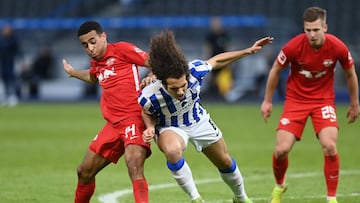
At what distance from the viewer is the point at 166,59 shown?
336 inches

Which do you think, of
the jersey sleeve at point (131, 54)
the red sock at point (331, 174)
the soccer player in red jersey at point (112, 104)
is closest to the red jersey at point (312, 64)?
the red sock at point (331, 174)

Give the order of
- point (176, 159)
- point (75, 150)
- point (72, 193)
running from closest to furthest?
point (176, 159) < point (72, 193) < point (75, 150)

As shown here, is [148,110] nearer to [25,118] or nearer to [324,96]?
[324,96]

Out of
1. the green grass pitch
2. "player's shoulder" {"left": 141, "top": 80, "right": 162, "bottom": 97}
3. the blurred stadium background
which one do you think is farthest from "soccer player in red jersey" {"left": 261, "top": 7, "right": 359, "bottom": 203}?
the blurred stadium background

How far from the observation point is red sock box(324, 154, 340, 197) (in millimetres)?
9602

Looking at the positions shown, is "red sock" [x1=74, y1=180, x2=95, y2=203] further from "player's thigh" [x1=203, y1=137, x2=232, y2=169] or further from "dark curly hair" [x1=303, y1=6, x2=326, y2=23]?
"dark curly hair" [x1=303, y1=6, x2=326, y2=23]

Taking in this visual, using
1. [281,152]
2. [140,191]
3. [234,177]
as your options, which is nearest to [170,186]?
[281,152]

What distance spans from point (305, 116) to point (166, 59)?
2.31 m

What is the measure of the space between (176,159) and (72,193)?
282cm

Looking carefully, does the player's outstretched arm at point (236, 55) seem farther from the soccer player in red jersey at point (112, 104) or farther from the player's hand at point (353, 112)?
the player's hand at point (353, 112)

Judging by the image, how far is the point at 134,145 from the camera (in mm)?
8680

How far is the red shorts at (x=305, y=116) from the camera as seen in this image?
32.7ft

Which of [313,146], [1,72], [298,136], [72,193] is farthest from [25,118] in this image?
[298,136]

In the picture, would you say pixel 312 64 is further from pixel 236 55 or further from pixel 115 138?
pixel 115 138
